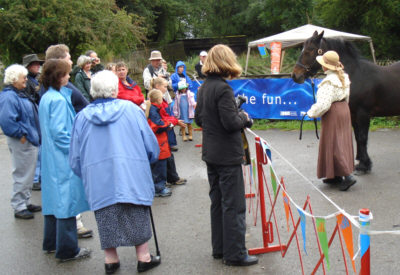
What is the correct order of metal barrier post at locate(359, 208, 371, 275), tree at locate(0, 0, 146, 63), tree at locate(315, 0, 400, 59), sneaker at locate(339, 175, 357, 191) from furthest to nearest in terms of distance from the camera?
tree at locate(315, 0, 400, 59), tree at locate(0, 0, 146, 63), sneaker at locate(339, 175, 357, 191), metal barrier post at locate(359, 208, 371, 275)

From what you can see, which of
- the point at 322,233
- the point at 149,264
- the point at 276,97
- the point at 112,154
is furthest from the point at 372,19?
the point at 322,233

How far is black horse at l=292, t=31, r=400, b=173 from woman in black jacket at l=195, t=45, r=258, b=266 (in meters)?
3.47

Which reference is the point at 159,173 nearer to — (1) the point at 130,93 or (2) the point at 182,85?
(1) the point at 130,93

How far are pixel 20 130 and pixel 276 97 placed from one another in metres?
7.59

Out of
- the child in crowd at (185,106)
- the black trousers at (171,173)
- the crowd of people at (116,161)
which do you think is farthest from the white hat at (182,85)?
the crowd of people at (116,161)

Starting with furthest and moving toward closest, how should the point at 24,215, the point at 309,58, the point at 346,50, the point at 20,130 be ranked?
1. the point at 309,58
2. the point at 346,50
3. the point at 24,215
4. the point at 20,130

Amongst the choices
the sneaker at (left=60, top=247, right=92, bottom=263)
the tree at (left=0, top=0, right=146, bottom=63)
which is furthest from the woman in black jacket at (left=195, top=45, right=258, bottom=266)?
the tree at (left=0, top=0, right=146, bottom=63)

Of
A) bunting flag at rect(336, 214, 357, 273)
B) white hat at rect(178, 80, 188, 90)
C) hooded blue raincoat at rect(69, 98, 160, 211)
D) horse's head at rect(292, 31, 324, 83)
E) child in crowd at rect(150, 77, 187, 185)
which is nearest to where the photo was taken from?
bunting flag at rect(336, 214, 357, 273)

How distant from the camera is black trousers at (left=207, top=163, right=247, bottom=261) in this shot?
12.6 feet

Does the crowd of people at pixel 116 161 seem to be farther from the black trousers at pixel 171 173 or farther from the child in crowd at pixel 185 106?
the child in crowd at pixel 185 106

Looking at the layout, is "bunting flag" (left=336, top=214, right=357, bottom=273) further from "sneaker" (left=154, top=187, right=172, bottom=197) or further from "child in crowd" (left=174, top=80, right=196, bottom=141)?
"child in crowd" (left=174, top=80, right=196, bottom=141)

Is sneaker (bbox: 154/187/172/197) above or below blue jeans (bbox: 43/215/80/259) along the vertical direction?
below

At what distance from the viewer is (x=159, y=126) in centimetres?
621

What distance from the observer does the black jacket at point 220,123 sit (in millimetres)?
3691
